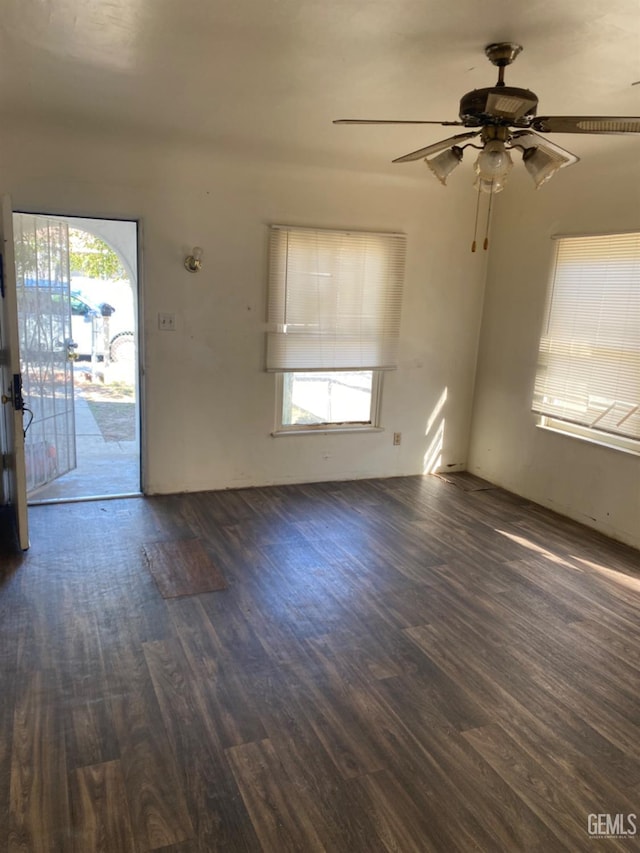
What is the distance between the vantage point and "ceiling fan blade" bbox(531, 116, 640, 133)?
2119 millimetres

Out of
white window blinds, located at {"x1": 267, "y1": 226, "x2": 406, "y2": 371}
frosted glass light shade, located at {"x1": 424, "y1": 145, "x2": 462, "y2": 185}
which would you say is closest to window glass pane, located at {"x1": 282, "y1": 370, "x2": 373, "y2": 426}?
white window blinds, located at {"x1": 267, "y1": 226, "x2": 406, "y2": 371}

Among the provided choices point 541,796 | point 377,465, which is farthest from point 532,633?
point 377,465

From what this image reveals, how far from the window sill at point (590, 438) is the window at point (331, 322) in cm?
138

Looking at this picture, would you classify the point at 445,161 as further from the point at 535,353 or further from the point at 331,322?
the point at 535,353

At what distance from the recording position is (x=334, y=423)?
5078 millimetres

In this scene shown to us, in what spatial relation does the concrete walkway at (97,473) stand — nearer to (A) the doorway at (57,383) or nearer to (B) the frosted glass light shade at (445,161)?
(A) the doorway at (57,383)

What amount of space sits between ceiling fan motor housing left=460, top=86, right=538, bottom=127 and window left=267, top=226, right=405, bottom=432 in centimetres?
227

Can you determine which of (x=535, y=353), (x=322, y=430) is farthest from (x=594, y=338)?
(x=322, y=430)

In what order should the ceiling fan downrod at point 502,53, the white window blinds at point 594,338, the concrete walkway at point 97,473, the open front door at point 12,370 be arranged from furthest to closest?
the concrete walkway at point 97,473
the white window blinds at point 594,338
the open front door at point 12,370
the ceiling fan downrod at point 502,53

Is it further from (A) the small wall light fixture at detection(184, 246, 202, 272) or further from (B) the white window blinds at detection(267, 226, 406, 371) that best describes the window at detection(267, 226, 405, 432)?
(A) the small wall light fixture at detection(184, 246, 202, 272)

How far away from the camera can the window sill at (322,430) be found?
4.84 metres

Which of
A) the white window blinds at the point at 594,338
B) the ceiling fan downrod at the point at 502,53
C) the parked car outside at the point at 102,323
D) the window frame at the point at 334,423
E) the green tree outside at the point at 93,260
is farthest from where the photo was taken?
the green tree outside at the point at 93,260

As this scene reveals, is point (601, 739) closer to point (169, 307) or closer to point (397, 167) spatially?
point (169, 307)

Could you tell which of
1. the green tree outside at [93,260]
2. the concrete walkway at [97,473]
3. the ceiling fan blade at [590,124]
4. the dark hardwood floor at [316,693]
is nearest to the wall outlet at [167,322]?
the concrete walkway at [97,473]
